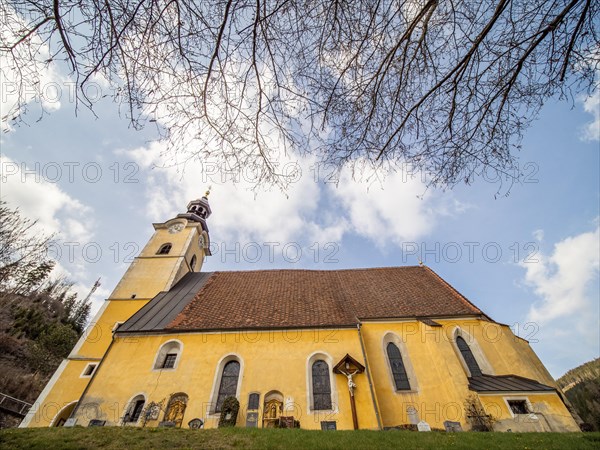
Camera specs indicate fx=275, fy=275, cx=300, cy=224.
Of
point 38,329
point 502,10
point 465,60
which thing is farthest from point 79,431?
point 38,329

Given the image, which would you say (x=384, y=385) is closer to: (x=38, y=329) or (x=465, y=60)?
(x=465, y=60)

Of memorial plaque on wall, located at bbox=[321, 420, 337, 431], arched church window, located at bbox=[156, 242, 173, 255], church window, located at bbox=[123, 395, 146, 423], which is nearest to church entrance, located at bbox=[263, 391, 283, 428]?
memorial plaque on wall, located at bbox=[321, 420, 337, 431]

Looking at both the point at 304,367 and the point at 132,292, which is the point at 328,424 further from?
the point at 132,292

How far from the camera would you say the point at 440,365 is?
9.93 metres

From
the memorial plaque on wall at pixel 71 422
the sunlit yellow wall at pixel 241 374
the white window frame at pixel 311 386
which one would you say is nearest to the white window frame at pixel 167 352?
the sunlit yellow wall at pixel 241 374

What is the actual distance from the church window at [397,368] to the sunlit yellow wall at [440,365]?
0.23 metres

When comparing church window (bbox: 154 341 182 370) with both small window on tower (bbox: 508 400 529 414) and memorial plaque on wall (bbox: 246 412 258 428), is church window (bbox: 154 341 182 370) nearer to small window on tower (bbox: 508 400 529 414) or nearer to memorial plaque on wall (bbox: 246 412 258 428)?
memorial plaque on wall (bbox: 246 412 258 428)

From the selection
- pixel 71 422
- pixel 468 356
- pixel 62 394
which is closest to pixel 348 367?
pixel 468 356

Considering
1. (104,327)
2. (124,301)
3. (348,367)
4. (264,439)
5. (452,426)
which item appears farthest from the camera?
(124,301)

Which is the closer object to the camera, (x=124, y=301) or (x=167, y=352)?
(x=167, y=352)

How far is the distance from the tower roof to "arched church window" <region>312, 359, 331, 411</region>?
1.51 metres

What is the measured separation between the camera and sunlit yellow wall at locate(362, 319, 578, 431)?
9.09 m

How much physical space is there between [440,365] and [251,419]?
6.80m

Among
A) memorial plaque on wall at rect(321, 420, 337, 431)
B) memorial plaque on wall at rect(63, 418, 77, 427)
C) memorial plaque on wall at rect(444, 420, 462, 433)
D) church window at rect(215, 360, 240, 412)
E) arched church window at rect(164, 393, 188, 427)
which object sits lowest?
memorial plaque on wall at rect(444, 420, 462, 433)
